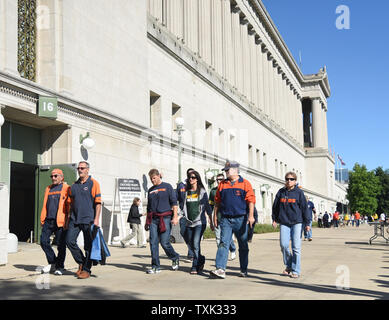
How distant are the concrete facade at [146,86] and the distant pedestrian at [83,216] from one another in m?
2.98

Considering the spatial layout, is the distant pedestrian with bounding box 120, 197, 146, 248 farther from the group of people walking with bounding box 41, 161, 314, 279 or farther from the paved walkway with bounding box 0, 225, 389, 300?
the group of people walking with bounding box 41, 161, 314, 279

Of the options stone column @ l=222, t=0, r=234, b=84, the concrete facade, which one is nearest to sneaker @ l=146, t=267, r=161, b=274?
the concrete facade

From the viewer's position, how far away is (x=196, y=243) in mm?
9562

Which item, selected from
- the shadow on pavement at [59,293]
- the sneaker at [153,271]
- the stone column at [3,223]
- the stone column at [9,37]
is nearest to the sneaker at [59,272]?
the shadow on pavement at [59,293]

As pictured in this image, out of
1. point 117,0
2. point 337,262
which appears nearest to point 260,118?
point 117,0

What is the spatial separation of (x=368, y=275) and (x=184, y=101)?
2027 cm

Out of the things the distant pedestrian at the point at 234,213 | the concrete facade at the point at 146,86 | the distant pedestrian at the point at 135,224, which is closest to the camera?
the distant pedestrian at the point at 234,213

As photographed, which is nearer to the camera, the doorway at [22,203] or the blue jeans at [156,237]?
the blue jeans at [156,237]

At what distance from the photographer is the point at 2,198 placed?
10875 millimetres

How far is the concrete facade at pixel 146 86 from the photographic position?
16547 mm

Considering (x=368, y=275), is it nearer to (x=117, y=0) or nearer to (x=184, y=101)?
(x=117, y=0)

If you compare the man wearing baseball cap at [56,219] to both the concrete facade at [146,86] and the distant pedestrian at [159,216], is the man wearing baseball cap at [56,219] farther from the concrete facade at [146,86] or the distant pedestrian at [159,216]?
the concrete facade at [146,86]

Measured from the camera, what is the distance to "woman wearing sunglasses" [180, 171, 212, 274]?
9.55 metres

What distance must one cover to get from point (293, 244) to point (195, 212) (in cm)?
197
